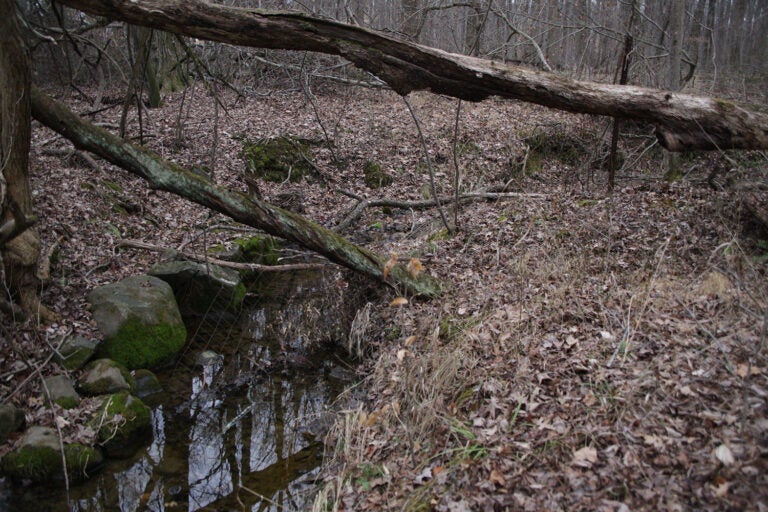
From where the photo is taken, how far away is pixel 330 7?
54.2 ft

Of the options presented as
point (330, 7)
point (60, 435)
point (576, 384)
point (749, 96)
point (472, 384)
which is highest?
point (330, 7)

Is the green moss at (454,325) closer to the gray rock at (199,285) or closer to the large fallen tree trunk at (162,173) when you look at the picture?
the large fallen tree trunk at (162,173)

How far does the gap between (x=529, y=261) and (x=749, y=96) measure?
49.0 feet

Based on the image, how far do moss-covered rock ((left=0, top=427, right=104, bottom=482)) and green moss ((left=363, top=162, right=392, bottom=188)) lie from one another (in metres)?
8.18

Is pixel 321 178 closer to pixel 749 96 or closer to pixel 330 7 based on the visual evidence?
pixel 330 7

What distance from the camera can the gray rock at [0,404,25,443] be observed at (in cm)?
462

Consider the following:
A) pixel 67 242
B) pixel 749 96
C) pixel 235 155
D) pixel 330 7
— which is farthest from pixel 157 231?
pixel 749 96

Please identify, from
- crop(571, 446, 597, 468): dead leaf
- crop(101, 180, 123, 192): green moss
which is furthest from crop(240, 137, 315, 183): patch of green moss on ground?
crop(571, 446, 597, 468): dead leaf

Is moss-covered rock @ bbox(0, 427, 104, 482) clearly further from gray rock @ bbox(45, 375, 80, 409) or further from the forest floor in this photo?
the forest floor

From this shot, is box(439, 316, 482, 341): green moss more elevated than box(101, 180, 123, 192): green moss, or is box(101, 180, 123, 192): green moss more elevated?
box(101, 180, 123, 192): green moss

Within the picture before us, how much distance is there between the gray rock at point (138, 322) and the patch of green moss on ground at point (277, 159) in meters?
5.15

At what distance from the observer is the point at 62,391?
5.13 metres

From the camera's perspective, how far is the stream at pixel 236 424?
462 cm

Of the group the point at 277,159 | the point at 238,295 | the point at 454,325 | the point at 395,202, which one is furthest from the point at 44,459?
the point at 277,159
